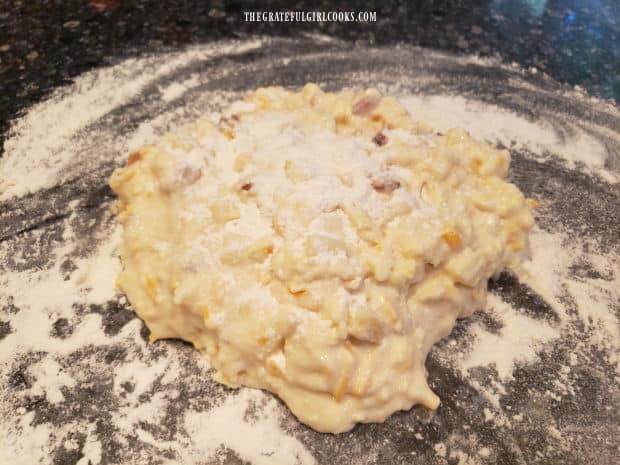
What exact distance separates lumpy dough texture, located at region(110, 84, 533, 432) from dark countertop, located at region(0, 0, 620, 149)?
0.72 meters

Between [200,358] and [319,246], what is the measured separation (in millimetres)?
371

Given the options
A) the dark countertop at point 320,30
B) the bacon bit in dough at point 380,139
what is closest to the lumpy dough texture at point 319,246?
the bacon bit in dough at point 380,139

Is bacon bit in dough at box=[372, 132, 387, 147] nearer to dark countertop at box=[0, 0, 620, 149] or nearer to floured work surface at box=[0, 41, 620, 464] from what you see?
floured work surface at box=[0, 41, 620, 464]

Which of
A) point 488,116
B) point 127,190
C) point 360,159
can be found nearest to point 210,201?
point 127,190

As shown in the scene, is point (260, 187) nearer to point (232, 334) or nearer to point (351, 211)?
point (351, 211)

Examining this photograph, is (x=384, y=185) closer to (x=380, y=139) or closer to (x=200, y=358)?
(x=380, y=139)

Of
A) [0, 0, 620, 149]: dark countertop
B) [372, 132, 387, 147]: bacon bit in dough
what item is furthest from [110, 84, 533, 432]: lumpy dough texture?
[0, 0, 620, 149]: dark countertop

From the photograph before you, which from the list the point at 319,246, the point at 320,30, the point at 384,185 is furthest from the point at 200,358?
the point at 320,30

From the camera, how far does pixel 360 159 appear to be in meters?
1.15

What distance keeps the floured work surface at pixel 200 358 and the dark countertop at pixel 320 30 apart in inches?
7.3

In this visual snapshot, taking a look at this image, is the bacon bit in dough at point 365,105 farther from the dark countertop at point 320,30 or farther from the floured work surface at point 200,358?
the dark countertop at point 320,30

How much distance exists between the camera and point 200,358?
3.59 feet

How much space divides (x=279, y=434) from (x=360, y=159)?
61 centimetres

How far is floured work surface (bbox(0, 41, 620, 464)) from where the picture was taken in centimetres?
98
